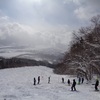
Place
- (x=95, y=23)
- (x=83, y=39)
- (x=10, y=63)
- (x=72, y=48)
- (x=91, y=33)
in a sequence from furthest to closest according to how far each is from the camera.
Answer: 1. (x=10, y=63)
2. (x=72, y=48)
3. (x=83, y=39)
4. (x=91, y=33)
5. (x=95, y=23)

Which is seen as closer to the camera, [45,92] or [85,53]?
[45,92]

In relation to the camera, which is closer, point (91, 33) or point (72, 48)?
point (91, 33)

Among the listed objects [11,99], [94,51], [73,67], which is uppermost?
[94,51]

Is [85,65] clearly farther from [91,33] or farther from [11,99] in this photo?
[11,99]

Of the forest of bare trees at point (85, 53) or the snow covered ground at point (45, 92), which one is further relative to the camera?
the forest of bare trees at point (85, 53)

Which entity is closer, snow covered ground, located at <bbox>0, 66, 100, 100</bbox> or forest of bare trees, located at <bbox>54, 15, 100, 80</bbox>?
snow covered ground, located at <bbox>0, 66, 100, 100</bbox>

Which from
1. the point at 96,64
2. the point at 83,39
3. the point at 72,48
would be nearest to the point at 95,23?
the point at 83,39

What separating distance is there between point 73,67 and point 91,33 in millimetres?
12416

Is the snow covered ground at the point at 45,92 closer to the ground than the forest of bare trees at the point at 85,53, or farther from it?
closer to the ground

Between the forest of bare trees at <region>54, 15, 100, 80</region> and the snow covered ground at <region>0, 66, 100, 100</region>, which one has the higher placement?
the forest of bare trees at <region>54, 15, 100, 80</region>

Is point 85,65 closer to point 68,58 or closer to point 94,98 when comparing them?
point 68,58

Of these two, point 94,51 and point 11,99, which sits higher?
point 94,51

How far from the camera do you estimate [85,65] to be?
170 feet

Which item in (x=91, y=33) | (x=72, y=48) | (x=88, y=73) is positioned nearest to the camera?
(x=91, y=33)
